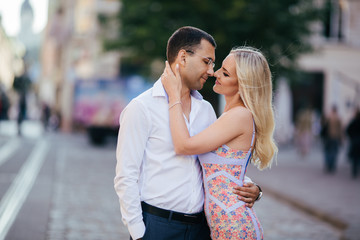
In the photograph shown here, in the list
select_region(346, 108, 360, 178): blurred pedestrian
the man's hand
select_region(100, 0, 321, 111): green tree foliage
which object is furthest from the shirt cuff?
select_region(346, 108, 360, 178): blurred pedestrian

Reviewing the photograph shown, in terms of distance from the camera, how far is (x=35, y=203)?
8.13 m

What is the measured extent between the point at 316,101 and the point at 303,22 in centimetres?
1570

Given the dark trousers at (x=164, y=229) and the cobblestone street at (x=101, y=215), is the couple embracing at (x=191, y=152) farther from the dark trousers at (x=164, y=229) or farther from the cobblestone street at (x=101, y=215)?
the cobblestone street at (x=101, y=215)

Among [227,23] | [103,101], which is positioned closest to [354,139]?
[227,23]

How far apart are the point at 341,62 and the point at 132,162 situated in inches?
1153

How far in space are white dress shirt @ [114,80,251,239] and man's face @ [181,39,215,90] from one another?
0.54ft

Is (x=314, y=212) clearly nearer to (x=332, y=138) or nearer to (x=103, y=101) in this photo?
(x=332, y=138)

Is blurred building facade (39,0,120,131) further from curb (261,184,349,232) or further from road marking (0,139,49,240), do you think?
curb (261,184,349,232)

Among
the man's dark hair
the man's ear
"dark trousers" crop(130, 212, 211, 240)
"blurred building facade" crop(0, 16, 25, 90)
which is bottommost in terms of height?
"blurred building facade" crop(0, 16, 25, 90)

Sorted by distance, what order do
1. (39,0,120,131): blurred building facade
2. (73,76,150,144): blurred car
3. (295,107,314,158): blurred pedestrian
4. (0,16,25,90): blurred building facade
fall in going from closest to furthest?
1. (295,107,314,158): blurred pedestrian
2. (73,76,150,144): blurred car
3. (39,0,120,131): blurred building facade
4. (0,16,25,90): blurred building facade

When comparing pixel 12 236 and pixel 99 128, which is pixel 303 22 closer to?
pixel 99 128

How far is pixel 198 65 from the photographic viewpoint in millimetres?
2896

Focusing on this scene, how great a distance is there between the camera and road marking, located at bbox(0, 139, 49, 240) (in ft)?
22.1

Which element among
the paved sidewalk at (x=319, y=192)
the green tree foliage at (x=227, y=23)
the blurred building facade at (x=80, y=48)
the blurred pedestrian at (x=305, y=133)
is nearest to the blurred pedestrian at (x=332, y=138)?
the paved sidewalk at (x=319, y=192)
